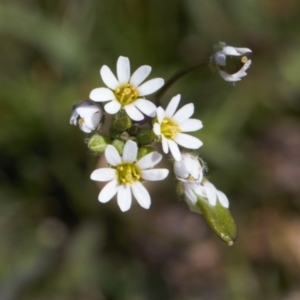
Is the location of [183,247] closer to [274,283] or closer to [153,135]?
[274,283]

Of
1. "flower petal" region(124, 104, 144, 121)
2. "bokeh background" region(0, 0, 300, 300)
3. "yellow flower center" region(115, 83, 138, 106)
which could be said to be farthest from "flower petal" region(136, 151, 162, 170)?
"bokeh background" region(0, 0, 300, 300)

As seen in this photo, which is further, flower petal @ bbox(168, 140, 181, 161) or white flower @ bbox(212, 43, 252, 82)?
white flower @ bbox(212, 43, 252, 82)

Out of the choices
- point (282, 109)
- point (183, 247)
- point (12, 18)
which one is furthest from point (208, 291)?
point (12, 18)

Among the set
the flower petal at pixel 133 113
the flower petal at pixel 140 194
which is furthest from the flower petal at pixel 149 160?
the flower petal at pixel 133 113

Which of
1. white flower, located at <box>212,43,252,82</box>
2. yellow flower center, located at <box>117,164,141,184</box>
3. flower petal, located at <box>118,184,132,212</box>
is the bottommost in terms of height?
flower petal, located at <box>118,184,132,212</box>

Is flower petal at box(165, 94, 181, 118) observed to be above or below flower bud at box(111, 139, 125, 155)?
above

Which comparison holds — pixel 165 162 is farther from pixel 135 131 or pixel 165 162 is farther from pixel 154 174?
pixel 154 174

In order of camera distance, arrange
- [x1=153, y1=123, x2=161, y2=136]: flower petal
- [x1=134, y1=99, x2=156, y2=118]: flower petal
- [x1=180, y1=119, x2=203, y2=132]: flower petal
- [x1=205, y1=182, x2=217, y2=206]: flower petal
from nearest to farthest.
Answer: [x1=153, y1=123, x2=161, y2=136]: flower petal
[x1=134, y1=99, x2=156, y2=118]: flower petal
[x1=180, y1=119, x2=203, y2=132]: flower petal
[x1=205, y1=182, x2=217, y2=206]: flower petal

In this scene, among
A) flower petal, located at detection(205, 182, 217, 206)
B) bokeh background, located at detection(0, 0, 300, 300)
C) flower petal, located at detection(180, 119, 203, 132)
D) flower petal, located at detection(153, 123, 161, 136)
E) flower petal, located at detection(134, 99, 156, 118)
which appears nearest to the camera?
flower petal, located at detection(153, 123, 161, 136)

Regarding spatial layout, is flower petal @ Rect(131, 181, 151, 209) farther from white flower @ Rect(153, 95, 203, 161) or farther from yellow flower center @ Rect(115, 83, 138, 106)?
yellow flower center @ Rect(115, 83, 138, 106)
